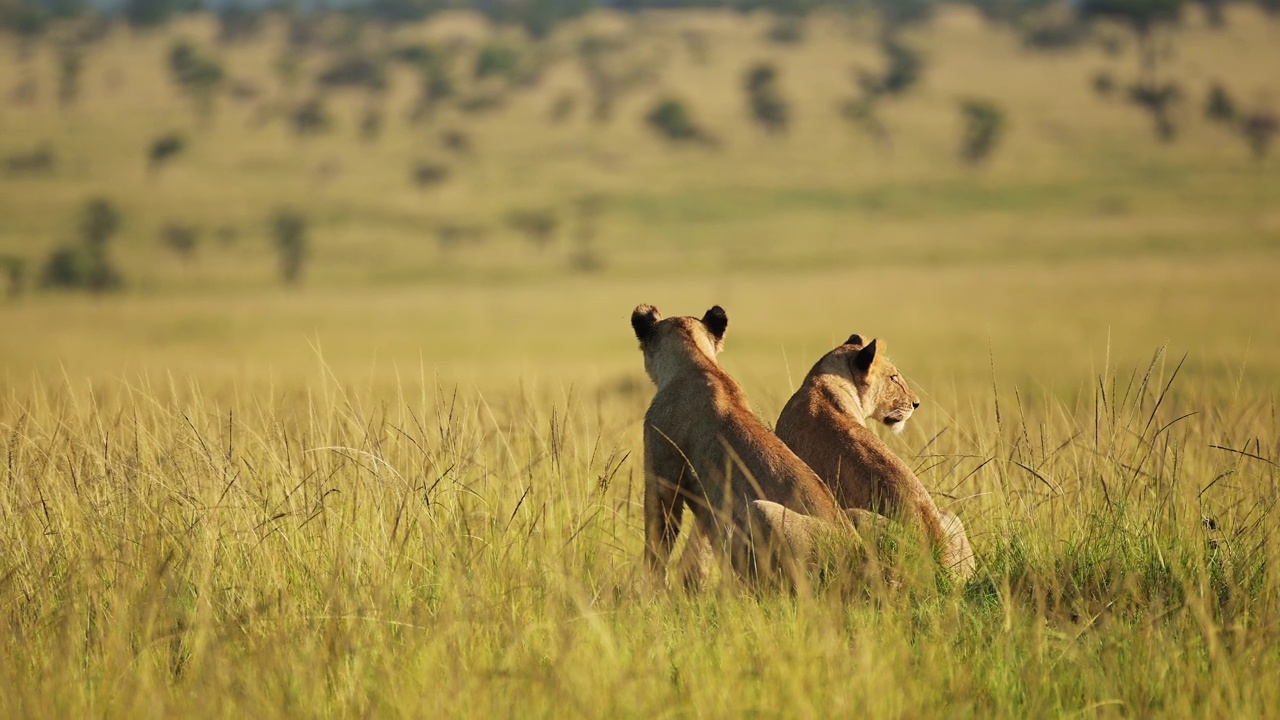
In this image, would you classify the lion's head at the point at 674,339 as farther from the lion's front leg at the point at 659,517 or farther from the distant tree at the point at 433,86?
the distant tree at the point at 433,86

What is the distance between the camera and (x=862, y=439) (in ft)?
18.1

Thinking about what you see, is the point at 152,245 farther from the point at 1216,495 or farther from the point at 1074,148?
the point at 1216,495

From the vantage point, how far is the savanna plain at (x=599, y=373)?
154 inches

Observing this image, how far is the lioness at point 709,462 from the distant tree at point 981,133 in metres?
68.6

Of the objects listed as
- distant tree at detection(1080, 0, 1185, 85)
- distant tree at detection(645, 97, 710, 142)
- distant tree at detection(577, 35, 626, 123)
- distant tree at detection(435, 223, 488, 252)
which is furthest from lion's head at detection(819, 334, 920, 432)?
distant tree at detection(1080, 0, 1185, 85)

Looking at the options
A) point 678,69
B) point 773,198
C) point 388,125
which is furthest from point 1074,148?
point 388,125

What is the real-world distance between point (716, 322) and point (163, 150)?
69.0m

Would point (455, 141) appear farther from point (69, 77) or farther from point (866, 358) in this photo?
point (866, 358)

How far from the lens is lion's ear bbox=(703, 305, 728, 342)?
19.4 ft

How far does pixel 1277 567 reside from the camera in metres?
4.46

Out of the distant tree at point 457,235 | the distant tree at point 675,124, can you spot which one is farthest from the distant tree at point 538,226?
the distant tree at point 675,124

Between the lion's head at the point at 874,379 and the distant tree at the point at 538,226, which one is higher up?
the distant tree at the point at 538,226

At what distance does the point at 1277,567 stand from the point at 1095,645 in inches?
33.4

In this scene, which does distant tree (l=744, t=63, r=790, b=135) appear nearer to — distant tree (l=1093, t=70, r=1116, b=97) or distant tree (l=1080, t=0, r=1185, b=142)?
distant tree (l=1080, t=0, r=1185, b=142)
